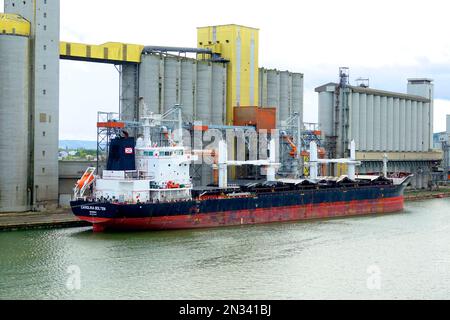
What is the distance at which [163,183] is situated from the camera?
3709 cm

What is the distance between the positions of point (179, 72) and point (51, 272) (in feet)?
89.1

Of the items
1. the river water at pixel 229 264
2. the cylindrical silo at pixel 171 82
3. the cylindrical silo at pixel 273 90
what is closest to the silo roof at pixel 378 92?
the cylindrical silo at pixel 273 90

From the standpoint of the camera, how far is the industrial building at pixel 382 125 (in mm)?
63375

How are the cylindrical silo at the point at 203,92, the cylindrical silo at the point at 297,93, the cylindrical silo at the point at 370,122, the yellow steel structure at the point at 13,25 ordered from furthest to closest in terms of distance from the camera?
the cylindrical silo at the point at 370,122
the cylindrical silo at the point at 297,93
the cylindrical silo at the point at 203,92
the yellow steel structure at the point at 13,25

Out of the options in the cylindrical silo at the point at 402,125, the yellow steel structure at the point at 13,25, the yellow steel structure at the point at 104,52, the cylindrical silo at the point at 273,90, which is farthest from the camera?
the cylindrical silo at the point at 402,125

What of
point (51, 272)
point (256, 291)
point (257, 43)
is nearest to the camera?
point (256, 291)

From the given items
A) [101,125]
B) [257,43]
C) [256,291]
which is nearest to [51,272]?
[256,291]

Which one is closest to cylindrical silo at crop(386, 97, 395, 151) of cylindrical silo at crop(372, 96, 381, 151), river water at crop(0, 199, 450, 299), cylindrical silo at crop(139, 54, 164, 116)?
cylindrical silo at crop(372, 96, 381, 151)

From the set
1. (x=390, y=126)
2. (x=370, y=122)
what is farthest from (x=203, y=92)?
(x=390, y=126)

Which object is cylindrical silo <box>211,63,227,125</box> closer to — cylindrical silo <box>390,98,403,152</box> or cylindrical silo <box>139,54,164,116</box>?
cylindrical silo <box>139,54,164,116</box>

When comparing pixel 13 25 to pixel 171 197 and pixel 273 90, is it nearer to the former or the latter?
pixel 171 197

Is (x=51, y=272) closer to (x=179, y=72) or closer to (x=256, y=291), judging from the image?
(x=256, y=291)

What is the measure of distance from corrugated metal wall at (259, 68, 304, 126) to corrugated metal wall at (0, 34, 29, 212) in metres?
21.9

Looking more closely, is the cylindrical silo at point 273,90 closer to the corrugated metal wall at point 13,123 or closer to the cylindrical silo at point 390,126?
the cylindrical silo at point 390,126
